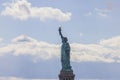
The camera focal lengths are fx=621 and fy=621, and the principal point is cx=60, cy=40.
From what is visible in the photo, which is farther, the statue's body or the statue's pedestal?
the statue's body

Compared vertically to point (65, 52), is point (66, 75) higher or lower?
lower

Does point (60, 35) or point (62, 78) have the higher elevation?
point (60, 35)

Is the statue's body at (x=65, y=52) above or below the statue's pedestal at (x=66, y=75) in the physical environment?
above

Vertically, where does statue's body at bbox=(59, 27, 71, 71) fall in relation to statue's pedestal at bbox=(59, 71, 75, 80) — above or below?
above

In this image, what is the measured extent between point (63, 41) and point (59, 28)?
7.26 ft

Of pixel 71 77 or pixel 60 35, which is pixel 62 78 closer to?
pixel 71 77

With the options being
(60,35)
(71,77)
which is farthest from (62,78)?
(60,35)

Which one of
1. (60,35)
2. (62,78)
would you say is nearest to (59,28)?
(60,35)

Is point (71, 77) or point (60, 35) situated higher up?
point (60, 35)

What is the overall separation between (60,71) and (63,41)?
16.5ft

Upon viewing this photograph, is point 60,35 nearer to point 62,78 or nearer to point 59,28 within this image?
point 59,28

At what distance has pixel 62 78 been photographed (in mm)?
92812

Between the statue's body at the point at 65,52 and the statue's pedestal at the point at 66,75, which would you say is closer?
the statue's pedestal at the point at 66,75

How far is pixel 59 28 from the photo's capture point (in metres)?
95.9
